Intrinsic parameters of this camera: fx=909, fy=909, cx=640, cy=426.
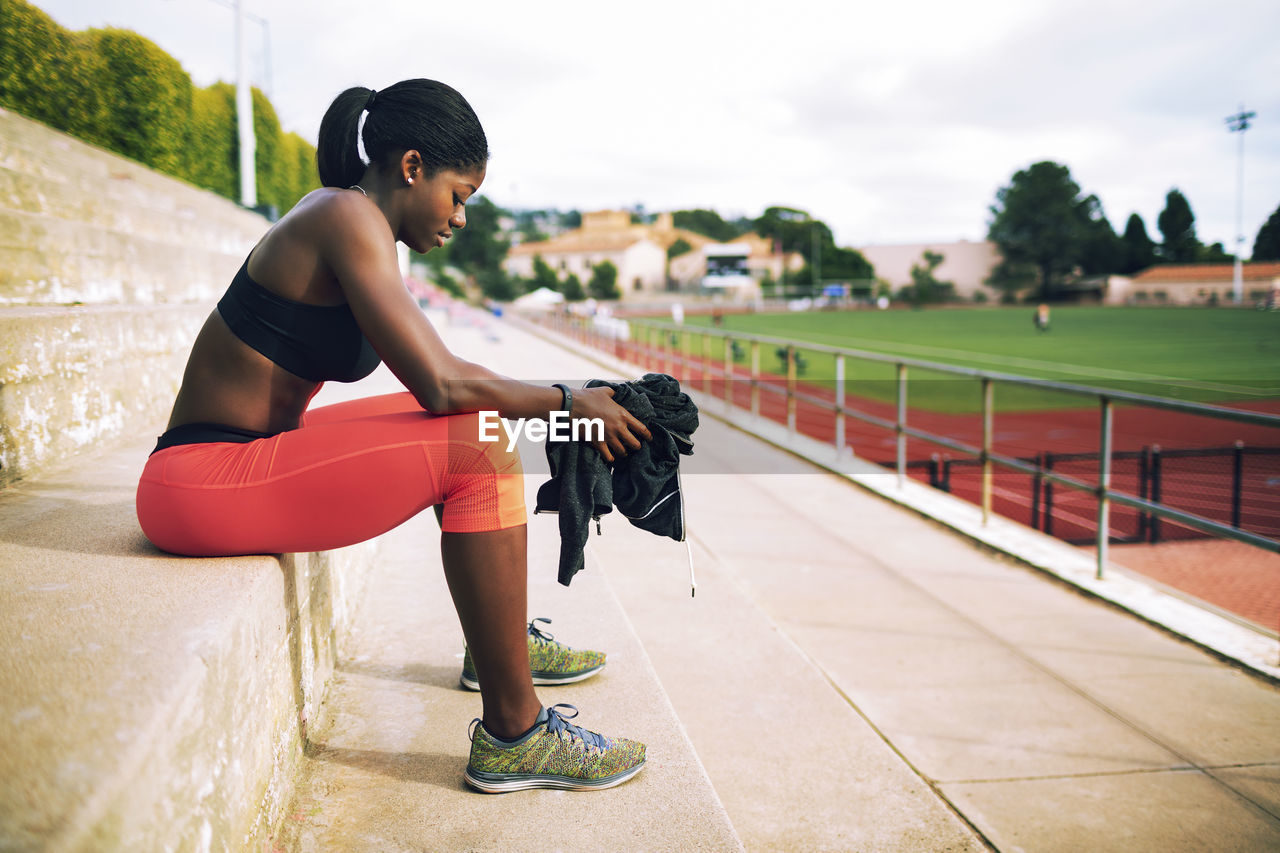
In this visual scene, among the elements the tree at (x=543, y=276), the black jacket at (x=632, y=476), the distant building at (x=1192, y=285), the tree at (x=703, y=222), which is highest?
the tree at (x=703, y=222)

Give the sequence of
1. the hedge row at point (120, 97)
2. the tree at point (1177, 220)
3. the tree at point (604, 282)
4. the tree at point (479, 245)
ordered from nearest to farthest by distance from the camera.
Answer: the hedge row at point (120, 97), the tree at point (479, 245), the tree at point (604, 282), the tree at point (1177, 220)

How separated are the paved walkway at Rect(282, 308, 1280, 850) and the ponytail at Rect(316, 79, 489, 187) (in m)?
1.14

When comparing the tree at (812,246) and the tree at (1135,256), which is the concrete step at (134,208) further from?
the tree at (1135,256)

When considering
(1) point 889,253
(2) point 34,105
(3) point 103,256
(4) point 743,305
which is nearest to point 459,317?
(2) point 34,105

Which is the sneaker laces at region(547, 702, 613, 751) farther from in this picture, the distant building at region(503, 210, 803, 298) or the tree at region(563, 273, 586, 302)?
the distant building at region(503, 210, 803, 298)

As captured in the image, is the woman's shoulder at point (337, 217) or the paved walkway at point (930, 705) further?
the paved walkway at point (930, 705)

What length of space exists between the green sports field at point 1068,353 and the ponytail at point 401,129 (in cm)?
911

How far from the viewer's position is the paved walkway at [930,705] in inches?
84.8

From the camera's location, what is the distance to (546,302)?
48438 millimetres

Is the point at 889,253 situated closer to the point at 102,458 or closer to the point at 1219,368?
the point at 1219,368

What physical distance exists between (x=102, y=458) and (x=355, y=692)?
1.28 metres

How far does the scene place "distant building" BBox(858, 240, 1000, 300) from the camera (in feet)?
242

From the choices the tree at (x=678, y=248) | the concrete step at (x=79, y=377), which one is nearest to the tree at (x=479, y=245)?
the tree at (x=678, y=248)

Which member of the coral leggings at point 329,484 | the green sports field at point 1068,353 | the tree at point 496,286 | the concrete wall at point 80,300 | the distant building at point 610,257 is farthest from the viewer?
the distant building at point 610,257
